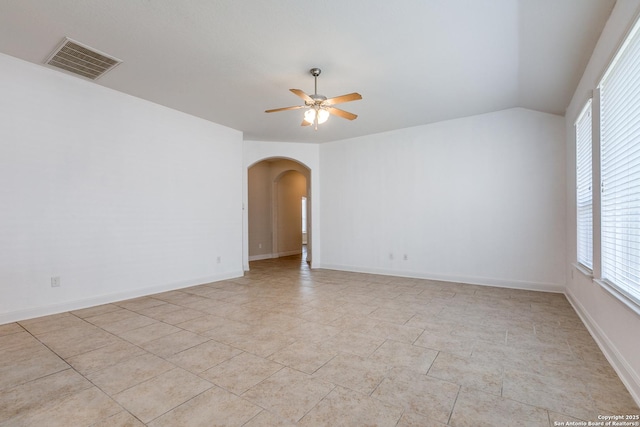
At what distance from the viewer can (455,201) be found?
5.34 meters

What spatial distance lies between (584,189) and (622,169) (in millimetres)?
1498

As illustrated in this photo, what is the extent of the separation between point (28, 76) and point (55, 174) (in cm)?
113

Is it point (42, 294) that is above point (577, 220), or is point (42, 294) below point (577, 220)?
below

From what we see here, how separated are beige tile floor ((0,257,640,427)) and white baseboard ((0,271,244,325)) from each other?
5.2 inches

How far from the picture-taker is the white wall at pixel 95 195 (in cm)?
336

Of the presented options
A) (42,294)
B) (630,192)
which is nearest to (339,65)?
(630,192)

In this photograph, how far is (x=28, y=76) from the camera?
11.3 feet

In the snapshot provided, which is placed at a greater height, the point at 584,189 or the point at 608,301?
the point at 584,189

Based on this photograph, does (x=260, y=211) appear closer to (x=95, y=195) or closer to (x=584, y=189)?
(x=95, y=195)

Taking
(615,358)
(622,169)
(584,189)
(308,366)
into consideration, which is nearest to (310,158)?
(584,189)

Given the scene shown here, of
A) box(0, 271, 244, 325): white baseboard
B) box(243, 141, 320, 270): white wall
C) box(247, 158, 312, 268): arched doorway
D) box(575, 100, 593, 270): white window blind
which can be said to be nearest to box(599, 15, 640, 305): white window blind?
box(575, 100, 593, 270): white window blind

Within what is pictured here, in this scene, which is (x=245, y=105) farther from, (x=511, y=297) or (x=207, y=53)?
(x=511, y=297)

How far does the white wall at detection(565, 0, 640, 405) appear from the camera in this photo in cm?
195

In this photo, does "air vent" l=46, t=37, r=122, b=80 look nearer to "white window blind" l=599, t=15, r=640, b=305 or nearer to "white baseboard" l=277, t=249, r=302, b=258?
"white window blind" l=599, t=15, r=640, b=305
